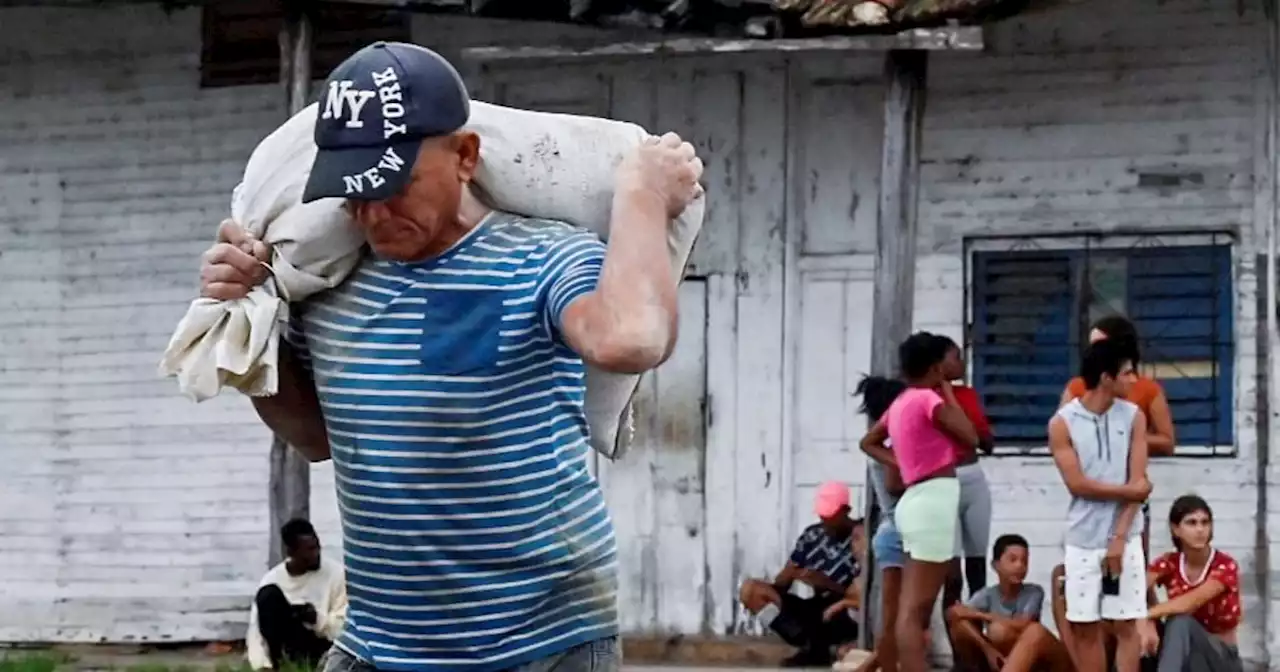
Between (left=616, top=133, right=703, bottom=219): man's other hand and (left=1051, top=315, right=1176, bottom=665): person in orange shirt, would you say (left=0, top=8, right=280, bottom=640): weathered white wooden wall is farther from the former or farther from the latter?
(left=616, top=133, right=703, bottom=219): man's other hand

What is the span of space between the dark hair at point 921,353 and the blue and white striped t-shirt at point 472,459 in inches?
245

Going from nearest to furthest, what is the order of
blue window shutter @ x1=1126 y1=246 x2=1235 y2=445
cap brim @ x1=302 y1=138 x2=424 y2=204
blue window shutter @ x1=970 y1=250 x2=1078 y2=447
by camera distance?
cap brim @ x1=302 y1=138 x2=424 y2=204 → blue window shutter @ x1=1126 y1=246 x2=1235 y2=445 → blue window shutter @ x1=970 y1=250 x2=1078 y2=447

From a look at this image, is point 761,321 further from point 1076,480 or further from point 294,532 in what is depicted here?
point 1076,480

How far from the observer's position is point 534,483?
308 centimetres

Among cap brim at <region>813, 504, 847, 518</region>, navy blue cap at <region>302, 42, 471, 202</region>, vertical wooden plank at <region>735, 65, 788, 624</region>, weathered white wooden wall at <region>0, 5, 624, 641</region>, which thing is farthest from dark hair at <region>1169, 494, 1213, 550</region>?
A: navy blue cap at <region>302, 42, 471, 202</region>

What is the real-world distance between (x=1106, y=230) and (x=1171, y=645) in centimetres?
271

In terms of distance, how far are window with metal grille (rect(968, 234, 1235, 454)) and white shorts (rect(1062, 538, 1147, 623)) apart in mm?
1901

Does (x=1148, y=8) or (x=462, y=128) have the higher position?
(x=1148, y=8)

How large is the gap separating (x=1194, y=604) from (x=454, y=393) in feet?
20.3

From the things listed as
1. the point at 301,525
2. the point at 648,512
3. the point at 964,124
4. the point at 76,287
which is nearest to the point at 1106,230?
the point at 964,124

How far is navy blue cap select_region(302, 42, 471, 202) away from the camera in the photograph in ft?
9.66

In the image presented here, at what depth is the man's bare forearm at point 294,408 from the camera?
134 inches

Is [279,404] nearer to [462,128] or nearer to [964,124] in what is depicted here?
[462,128]

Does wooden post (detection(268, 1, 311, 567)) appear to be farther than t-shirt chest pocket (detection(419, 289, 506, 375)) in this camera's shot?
Yes
